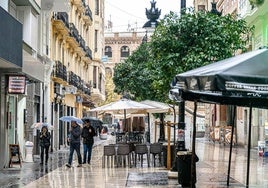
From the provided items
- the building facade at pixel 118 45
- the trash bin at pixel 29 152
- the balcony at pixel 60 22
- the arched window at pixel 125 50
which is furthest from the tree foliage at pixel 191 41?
the arched window at pixel 125 50

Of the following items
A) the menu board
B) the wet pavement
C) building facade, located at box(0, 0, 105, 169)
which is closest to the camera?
the wet pavement

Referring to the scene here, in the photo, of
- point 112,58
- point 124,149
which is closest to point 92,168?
point 124,149

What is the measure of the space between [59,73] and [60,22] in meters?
3.26

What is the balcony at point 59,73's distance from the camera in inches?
1443

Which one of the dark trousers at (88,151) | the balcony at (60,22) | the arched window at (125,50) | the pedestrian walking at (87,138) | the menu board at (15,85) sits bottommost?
the dark trousers at (88,151)

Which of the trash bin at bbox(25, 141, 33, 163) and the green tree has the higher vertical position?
the green tree

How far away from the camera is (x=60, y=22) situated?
36.9 meters

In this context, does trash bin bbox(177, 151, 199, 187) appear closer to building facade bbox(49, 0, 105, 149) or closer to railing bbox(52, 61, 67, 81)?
building facade bbox(49, 0, 105, 149)

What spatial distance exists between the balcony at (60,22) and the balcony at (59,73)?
7.35ft

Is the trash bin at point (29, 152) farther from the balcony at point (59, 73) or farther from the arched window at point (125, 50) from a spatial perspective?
the arched window at point (125, 50)

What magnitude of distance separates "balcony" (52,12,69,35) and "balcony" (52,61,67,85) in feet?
7.35

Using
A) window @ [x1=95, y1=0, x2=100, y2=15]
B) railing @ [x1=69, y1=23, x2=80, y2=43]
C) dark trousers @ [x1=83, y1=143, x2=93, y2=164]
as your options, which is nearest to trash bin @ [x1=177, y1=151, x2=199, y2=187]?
dark trousers @ [x1=83, y1=143, x2=93, y2=164]

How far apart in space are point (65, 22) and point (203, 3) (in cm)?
3493

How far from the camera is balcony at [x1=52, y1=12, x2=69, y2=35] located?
119ft
